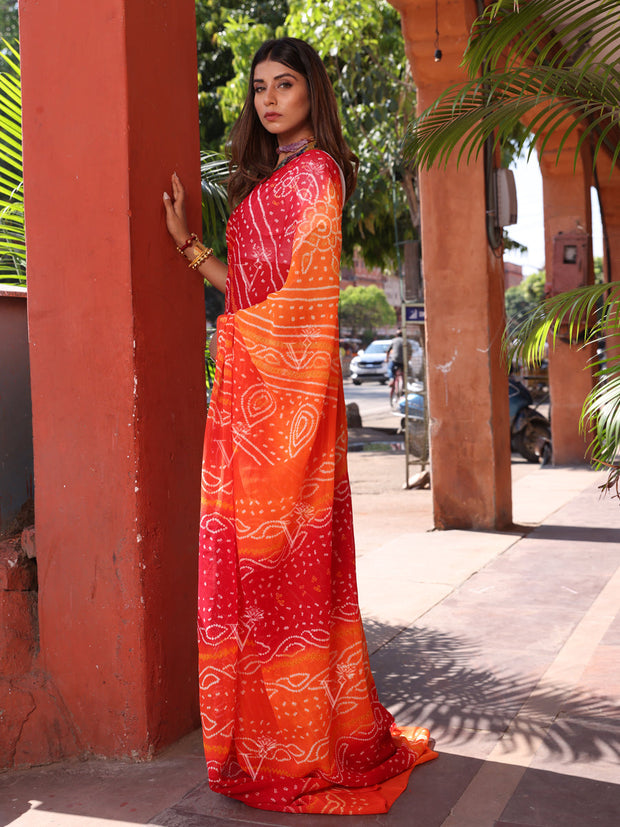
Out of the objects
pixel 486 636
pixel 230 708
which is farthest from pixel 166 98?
pixel 486 636

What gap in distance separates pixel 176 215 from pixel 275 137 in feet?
1.13

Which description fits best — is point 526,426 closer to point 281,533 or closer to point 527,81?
point 527,81

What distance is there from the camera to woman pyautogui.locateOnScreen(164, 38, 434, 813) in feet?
7.45

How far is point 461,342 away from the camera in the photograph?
6.09m

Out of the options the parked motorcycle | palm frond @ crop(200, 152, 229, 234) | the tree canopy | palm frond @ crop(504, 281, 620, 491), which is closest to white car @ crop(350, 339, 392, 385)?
the tree canopy

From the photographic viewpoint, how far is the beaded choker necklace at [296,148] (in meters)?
2.40

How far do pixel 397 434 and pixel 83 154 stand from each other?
12526mm

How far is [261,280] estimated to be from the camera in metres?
2.38

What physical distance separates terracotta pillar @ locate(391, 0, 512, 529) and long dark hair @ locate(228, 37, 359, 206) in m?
3.61

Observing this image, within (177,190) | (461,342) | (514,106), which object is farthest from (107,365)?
(461,342)

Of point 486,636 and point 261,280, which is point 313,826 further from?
point 486,636

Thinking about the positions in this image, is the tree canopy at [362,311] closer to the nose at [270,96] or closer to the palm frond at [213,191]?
the palm frond at [213,191]

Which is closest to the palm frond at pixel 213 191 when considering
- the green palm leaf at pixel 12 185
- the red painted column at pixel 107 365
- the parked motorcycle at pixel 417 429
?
the green palm leaf at pixel 12 185

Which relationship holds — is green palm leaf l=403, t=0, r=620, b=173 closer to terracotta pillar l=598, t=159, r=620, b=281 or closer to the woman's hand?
the woman's hand
